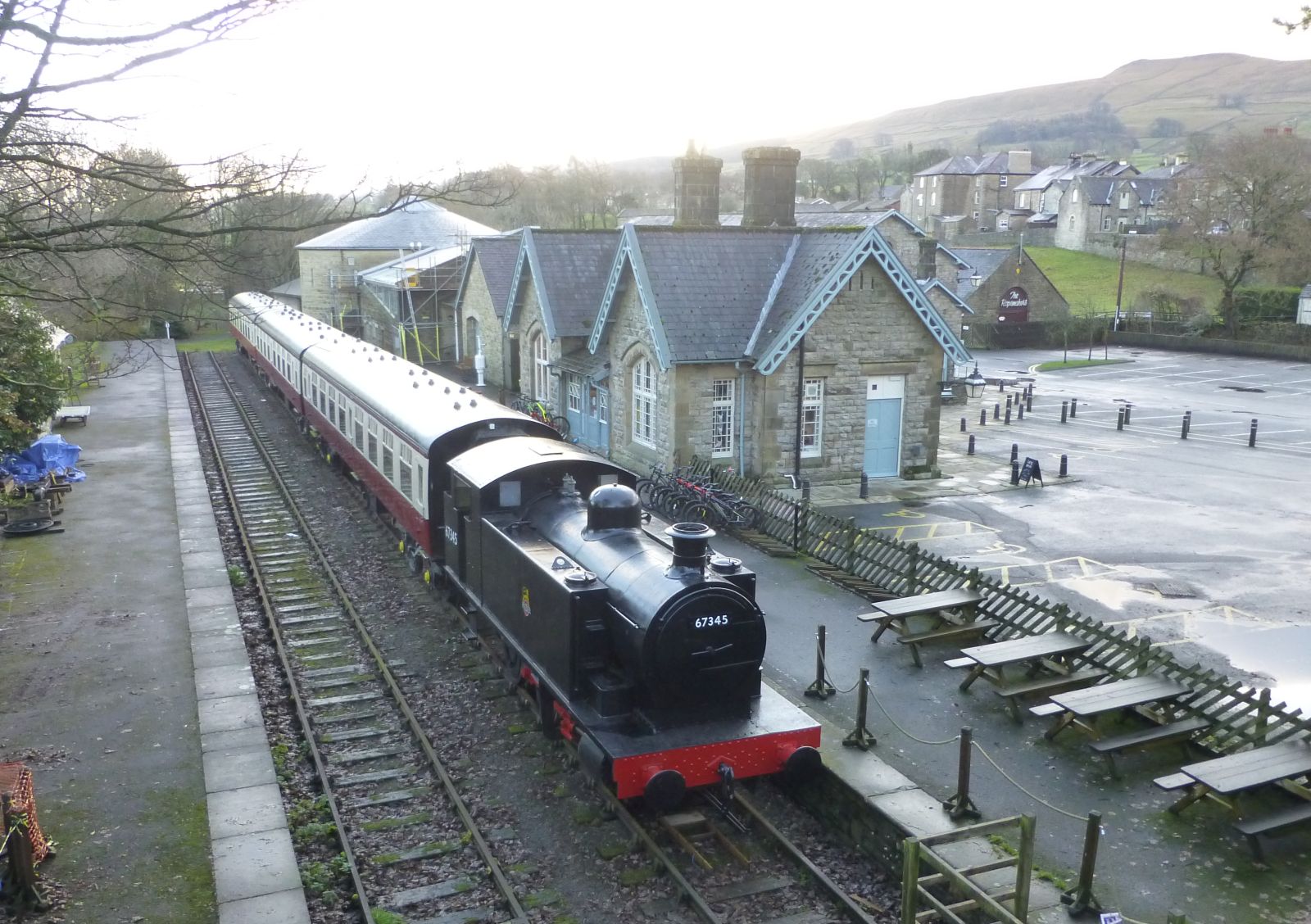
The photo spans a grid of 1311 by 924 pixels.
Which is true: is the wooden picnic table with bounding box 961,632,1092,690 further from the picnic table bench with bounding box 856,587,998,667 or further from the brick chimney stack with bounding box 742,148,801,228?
the brick chimney stack with bounding box 742,148,801,228

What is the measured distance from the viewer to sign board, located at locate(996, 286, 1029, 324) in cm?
5762

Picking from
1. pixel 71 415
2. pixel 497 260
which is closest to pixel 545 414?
pixel 497 260

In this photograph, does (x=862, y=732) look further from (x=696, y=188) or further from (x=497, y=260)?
(x=497, y=260)

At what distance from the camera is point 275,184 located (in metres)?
7.94

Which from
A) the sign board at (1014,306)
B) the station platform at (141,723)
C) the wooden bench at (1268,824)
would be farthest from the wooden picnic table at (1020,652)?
the sign board at (1014,306)

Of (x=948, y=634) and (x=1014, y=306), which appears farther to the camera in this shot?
(x=1014, y=306)

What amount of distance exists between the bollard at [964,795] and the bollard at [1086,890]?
1.20m

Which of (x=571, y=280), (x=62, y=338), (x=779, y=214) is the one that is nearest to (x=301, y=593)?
(x=571, y=280)

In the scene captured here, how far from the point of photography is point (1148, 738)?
9.95 meters

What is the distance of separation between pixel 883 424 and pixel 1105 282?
5903cm

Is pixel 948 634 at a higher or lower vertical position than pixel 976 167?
lower

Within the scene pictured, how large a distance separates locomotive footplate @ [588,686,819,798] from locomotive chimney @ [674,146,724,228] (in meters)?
19.9

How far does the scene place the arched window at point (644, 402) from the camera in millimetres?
22844

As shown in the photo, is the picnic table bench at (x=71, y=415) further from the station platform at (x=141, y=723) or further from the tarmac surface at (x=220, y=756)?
the tarmac surface at (x=220, y=756)
